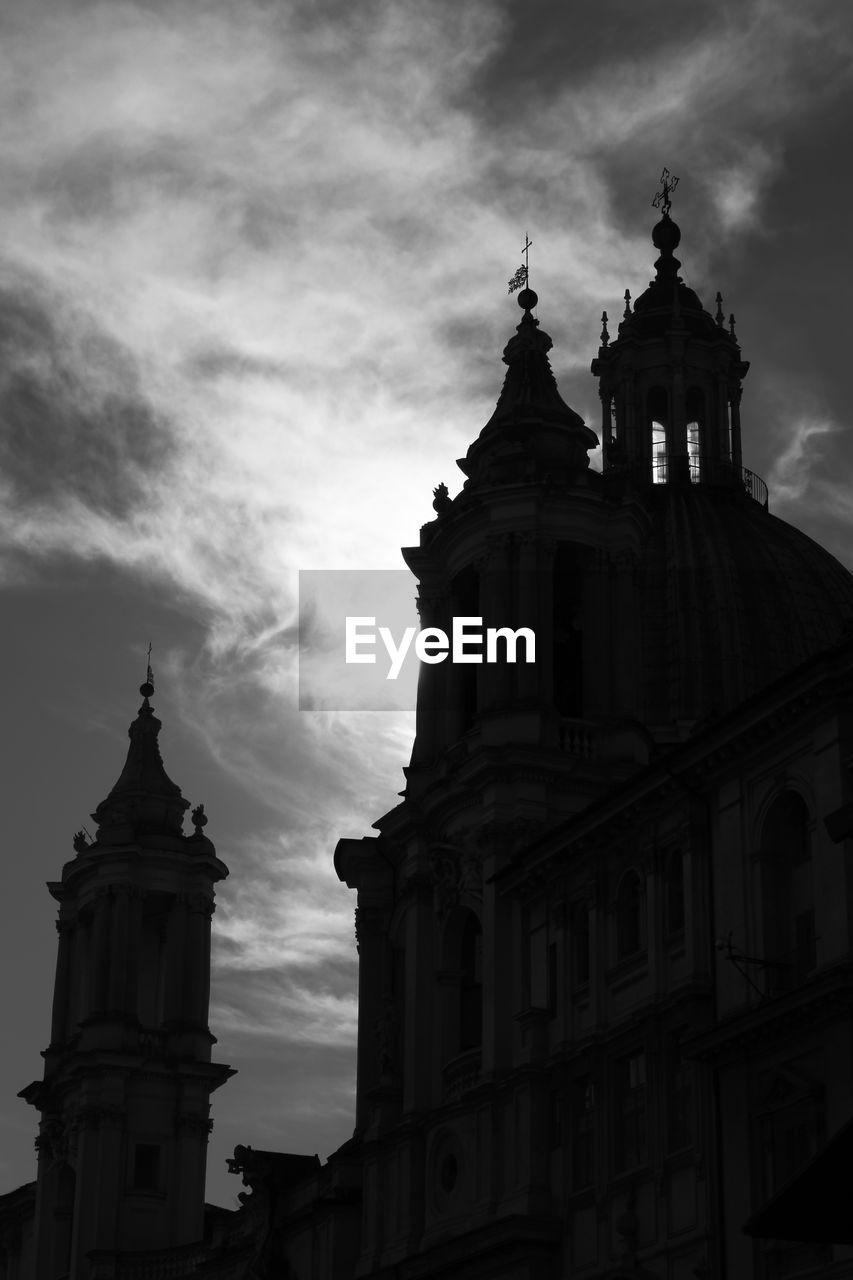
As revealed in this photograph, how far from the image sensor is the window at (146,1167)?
240 ft

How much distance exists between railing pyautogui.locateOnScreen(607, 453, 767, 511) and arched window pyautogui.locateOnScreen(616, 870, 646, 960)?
30.9 meters

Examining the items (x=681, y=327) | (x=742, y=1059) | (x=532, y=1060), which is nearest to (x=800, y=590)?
(x=681, y=327)

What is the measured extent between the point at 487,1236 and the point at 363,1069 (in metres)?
13.2

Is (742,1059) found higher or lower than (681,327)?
lower

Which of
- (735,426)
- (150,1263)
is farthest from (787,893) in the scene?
(735,426)

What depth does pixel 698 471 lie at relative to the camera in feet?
258

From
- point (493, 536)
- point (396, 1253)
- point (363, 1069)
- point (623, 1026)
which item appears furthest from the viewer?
point (363, 1069)

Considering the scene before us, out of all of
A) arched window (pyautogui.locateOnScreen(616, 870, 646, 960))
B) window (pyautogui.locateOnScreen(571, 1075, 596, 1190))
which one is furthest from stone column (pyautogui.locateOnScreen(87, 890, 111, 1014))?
arched window (pyautogui.locateOnScreen(616, 870, 646, 960))

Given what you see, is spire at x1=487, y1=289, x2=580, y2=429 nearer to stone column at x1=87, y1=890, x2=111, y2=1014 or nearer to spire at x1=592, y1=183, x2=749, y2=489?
spire at x1=592, y1=183, x2=749, y2=489

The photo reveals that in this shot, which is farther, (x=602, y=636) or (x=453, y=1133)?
(x=602, y=636)

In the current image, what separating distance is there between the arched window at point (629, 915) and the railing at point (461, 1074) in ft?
20.3

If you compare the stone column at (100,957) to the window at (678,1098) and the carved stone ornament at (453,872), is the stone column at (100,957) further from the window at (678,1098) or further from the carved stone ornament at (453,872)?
the window at (678,1098)

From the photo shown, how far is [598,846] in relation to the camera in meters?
49.2

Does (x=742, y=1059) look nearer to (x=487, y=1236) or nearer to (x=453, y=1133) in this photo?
(x=487, y=1236)
